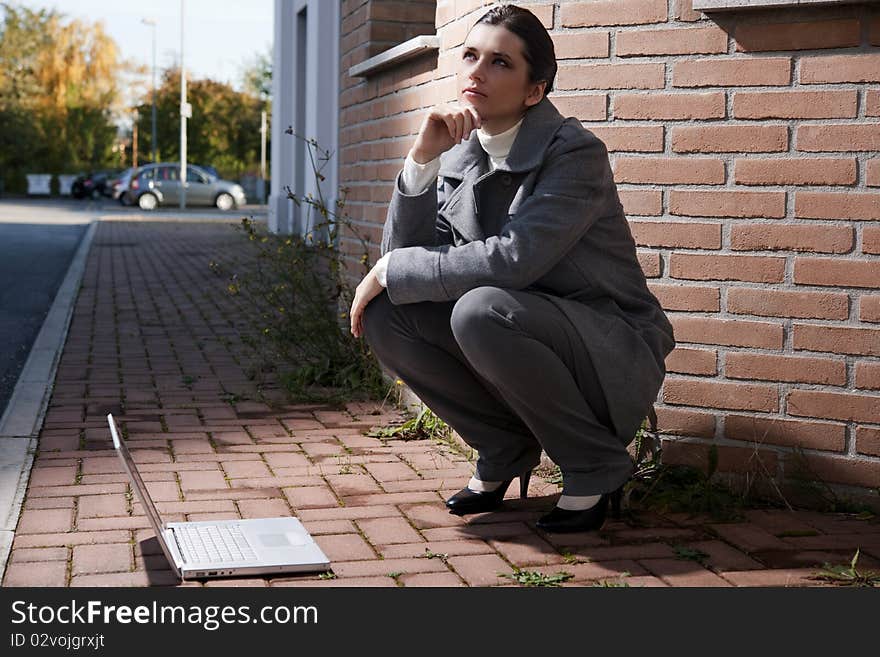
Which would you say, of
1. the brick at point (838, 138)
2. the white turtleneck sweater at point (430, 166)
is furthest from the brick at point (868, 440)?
the white turtleneck sweater at point (430, 166)

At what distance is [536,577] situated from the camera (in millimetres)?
3162

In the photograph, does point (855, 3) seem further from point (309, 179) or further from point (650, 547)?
point (309, 179)

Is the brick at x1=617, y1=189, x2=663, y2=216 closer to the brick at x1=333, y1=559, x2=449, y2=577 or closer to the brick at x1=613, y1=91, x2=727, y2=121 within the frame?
the brick at x1=613, y1=91, x2=727, y2=121

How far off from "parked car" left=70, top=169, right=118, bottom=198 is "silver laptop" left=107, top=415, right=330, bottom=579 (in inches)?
1831

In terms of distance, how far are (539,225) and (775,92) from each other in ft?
3.40

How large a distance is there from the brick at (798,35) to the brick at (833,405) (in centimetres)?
105

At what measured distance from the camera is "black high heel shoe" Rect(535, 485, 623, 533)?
3.59m

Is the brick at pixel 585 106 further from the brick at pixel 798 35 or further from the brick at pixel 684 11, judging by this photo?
the brick at pixel 798 35

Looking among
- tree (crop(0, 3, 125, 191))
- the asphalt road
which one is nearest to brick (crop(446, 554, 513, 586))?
the asphalt road

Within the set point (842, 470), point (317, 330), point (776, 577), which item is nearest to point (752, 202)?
point (842, 470)

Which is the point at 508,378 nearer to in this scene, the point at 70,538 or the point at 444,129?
the point at 444,129

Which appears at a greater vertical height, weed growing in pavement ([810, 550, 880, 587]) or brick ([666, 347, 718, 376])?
brick ([666, 347, 718, 376])

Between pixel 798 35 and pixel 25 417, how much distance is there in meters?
3.46

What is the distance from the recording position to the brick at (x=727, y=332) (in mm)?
3941
